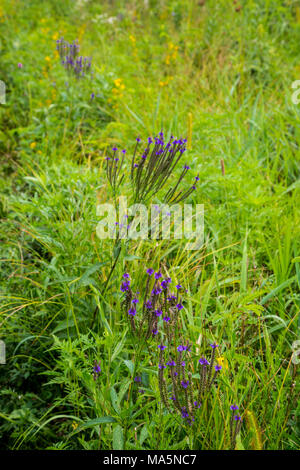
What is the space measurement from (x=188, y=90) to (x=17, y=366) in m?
2.90

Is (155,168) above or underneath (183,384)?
above

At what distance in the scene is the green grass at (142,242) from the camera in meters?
1.52

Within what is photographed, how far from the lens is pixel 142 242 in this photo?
2160 mm

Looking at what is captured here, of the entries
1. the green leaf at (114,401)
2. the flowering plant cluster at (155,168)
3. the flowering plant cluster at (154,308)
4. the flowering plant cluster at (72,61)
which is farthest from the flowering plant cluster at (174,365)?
the flowering plant cluster at (72,61)

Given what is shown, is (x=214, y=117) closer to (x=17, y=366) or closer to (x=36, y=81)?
(x=17, y=366)

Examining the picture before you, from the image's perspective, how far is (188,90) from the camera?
380 cm

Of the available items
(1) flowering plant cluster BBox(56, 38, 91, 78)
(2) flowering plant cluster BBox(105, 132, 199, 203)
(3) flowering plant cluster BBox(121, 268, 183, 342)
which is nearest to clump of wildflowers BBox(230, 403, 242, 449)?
(3) flowering plant cluster BBox(121, 268, 183, 342)

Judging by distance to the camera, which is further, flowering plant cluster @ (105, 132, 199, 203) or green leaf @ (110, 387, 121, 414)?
flowering plant cluster @ (105, 132, 199, 203)

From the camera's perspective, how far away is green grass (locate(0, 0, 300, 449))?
152 cm

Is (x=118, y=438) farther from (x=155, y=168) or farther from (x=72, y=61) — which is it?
(x=72, y=61)

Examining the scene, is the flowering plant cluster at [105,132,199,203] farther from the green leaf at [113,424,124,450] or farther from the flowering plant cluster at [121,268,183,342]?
the green leaf at [113,424,124,450]

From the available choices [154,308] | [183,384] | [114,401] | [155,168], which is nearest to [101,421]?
[114,401]

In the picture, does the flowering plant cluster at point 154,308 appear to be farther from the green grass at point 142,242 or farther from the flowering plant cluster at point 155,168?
the flowering plant cluster at point 155,168
